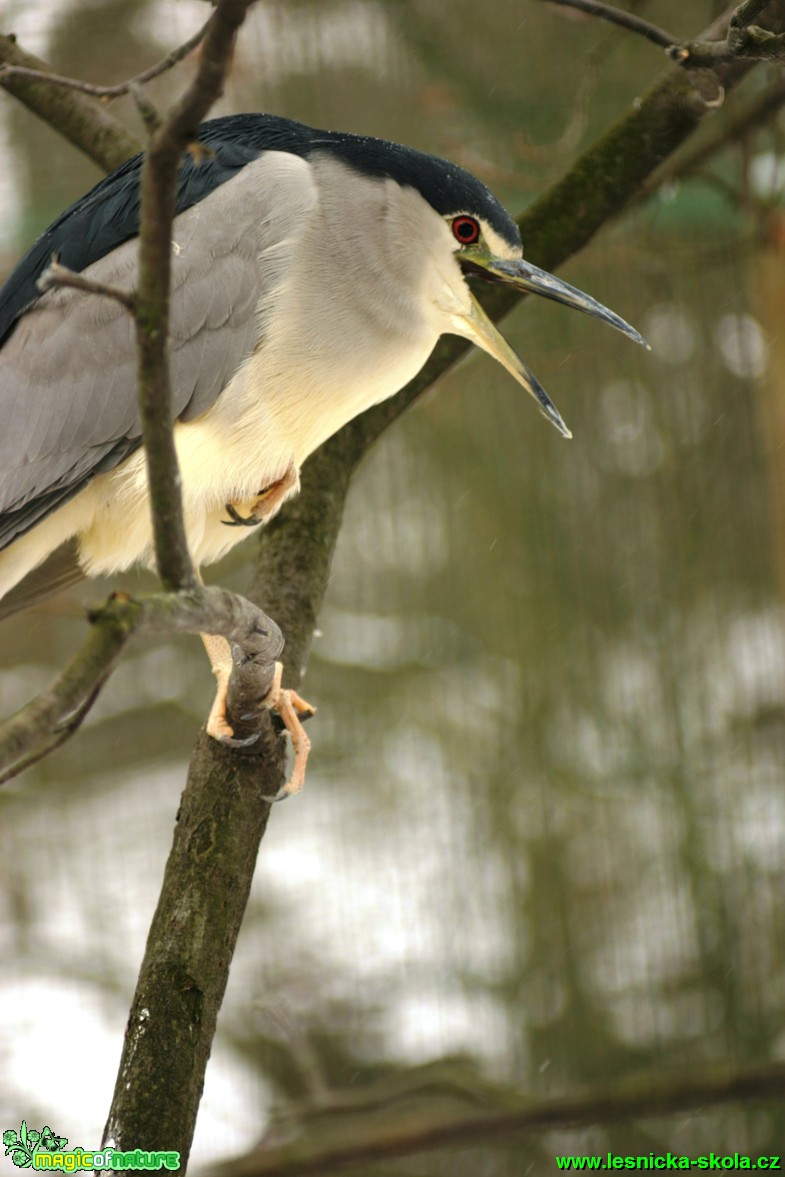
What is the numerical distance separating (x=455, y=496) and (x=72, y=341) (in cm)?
102

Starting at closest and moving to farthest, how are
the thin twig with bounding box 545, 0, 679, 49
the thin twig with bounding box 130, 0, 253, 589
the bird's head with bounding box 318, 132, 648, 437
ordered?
the thin twig with bounding box 130, 0, 253, 589 < the thin twig with bounding box 545, 0, 679, 49 < the bird's head with bounding box 318, 132, 648, 437

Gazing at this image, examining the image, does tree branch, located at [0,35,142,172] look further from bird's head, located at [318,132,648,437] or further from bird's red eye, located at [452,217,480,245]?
bird's red eye, located at [452,217,480,245]

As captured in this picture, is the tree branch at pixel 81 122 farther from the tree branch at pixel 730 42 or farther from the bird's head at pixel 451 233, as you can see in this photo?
the tree branch at pixel 730 42

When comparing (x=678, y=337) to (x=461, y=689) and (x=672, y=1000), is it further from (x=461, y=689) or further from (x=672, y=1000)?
(x=672, y=1000)

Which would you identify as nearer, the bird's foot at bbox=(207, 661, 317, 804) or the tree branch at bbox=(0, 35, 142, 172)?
the bird's foot at bbox=(207, 661, 317, 804)

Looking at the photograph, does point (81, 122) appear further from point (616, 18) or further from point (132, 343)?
point (616, 18)

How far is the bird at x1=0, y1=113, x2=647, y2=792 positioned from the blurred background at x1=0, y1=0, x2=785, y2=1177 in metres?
0.73

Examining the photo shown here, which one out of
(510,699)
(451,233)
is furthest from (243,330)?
(510,699)

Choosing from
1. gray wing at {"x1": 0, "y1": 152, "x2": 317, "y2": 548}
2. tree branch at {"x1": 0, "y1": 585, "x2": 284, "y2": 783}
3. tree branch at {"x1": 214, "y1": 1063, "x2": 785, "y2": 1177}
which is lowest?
tree branch at {"x1": 214, "y1": 1063, "x2": 785, "y2": 1177}

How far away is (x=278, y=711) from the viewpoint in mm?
1452

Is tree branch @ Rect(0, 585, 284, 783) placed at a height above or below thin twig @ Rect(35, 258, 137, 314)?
below

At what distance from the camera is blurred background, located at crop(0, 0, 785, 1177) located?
→ 2.23 metres

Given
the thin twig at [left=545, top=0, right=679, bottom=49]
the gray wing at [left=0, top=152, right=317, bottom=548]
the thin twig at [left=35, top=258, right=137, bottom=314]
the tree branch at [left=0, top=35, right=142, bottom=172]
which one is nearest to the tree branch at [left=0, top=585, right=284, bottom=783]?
the thin twig at [left=35, top=258, right=137, bottom=314]

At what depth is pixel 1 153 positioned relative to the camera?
2434 mm
